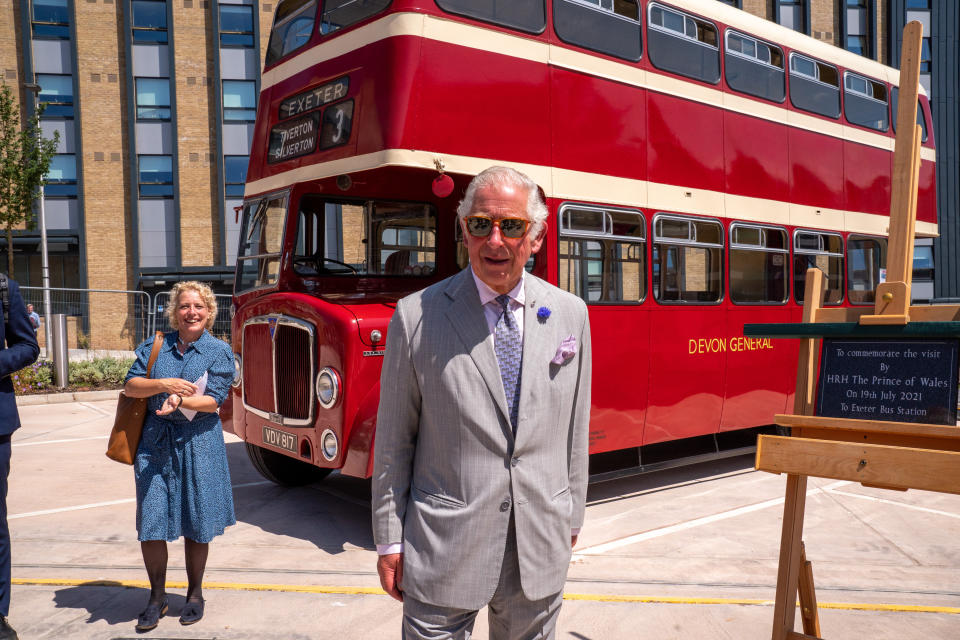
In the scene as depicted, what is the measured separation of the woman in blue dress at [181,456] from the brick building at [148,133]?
76.3ft

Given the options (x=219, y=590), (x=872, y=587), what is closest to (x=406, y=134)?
(x=219, y=590)

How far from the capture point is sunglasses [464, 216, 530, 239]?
7.12 feet

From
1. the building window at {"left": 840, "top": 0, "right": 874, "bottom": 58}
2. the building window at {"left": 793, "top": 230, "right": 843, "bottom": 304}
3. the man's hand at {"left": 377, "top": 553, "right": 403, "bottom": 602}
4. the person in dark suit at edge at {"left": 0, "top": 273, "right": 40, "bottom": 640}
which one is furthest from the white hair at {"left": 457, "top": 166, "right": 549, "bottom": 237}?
the building window at {"left": 840, "top": 0, "right": 874, "bottom": 58}

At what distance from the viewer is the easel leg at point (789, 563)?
319cm

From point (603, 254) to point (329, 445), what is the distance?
2821 mm

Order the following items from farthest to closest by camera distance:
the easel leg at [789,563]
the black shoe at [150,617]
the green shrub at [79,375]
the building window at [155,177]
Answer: the building window at [155,177] → the green shrub at [79,375] → the black shoe at [150,617] → the easel leg at [789,563]

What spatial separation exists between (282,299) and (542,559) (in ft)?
13.8

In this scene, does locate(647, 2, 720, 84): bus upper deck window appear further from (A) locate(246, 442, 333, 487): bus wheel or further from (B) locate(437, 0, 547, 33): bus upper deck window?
(A) locate(246, 442, 333, 487): bus wheel

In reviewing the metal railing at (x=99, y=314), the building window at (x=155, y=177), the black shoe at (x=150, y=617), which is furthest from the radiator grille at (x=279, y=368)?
the building window at (x=155, y=177)

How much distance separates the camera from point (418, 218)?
6715 millimetres

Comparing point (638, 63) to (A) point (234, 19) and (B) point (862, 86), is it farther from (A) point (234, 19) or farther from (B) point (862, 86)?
(A) point (234, 19)

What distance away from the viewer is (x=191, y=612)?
4020mm

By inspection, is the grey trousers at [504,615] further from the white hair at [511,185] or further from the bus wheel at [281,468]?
the bus wheel at [281,468]

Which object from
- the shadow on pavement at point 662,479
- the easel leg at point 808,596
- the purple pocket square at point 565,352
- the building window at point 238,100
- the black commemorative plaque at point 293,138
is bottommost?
the shadow on pavement at point 662,479
